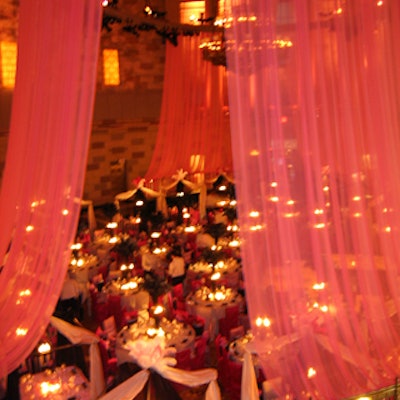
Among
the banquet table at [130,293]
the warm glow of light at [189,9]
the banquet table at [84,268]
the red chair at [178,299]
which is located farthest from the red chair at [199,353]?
the warm glow of light at [189,9]

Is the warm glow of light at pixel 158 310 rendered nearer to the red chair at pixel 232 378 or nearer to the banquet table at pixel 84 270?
the red chair at pixel 232 378

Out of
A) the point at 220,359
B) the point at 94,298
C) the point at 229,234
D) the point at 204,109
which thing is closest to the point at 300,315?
the point at 220,359

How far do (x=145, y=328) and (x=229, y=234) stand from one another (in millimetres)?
2678

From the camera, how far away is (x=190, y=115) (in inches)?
332

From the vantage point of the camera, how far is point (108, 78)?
401 inches

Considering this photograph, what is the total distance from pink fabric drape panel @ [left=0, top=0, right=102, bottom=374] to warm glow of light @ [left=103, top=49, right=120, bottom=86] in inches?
285

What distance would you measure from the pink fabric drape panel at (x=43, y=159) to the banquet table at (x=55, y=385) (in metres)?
0.73

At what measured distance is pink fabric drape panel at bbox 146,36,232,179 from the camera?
27.1 feet

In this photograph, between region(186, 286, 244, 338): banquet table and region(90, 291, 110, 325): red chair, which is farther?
region(90, 291, 110, 325): red chair

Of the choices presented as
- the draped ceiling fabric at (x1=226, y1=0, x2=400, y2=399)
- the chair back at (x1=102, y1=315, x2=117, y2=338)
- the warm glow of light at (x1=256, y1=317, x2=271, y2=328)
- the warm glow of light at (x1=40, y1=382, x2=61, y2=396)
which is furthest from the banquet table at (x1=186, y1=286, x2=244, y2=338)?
the warm glow of light at (x1=256, y1=317, x2=271, y2=328)

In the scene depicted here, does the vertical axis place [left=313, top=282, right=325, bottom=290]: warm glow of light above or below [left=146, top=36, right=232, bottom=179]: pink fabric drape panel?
below

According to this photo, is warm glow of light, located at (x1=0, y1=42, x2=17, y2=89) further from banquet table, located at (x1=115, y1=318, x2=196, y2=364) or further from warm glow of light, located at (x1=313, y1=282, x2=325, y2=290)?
warm glow of light, located at (x1=313, y1=282, x2=325, y2=290)

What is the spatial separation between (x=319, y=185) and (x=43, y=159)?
1.50m

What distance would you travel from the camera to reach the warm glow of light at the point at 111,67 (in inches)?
398
